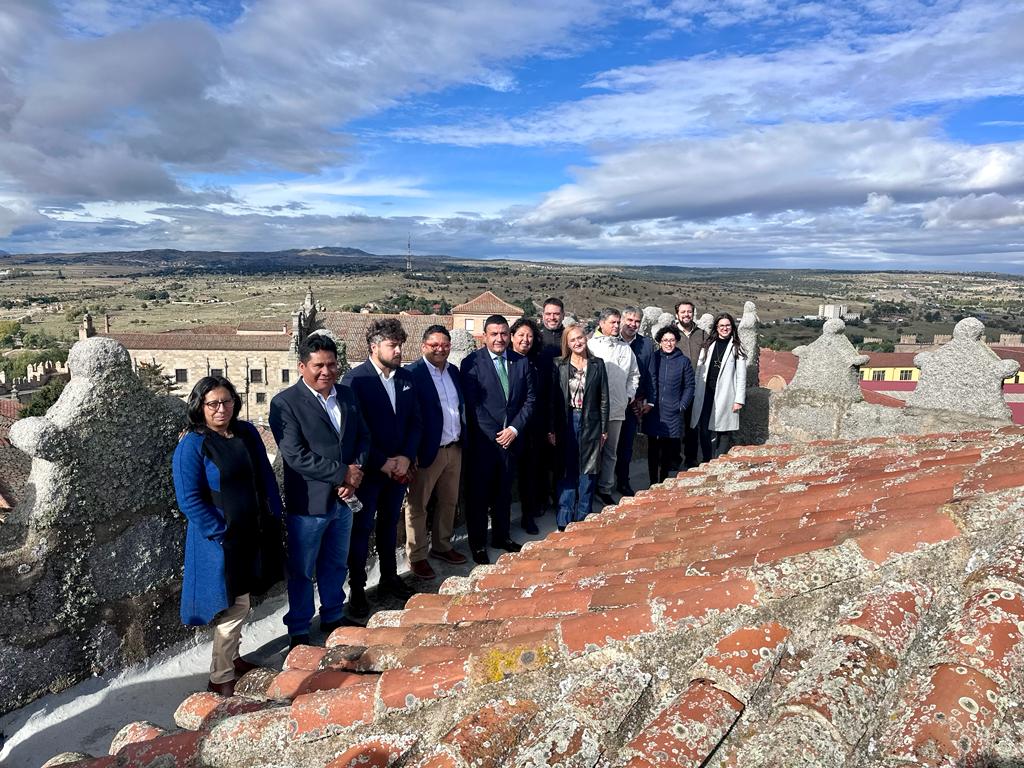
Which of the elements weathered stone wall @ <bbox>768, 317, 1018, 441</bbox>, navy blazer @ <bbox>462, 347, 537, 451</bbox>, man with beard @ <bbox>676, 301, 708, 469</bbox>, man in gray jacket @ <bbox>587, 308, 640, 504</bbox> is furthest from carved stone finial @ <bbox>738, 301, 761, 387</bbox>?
navy blazer @ <bbox>462, 347, 537, 451</bbox>

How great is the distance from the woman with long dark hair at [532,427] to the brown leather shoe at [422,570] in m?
1.13

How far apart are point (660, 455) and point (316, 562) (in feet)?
12.9

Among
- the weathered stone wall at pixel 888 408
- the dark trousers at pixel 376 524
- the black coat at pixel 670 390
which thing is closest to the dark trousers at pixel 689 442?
the black coat at pixel 670 390

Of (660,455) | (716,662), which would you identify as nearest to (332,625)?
(716,662)

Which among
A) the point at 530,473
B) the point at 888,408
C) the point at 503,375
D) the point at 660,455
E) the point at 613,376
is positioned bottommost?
the point at 660,455

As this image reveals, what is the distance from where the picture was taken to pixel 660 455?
22.1 feet

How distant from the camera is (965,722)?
4.13 feet

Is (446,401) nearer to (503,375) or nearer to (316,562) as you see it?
(503,375)

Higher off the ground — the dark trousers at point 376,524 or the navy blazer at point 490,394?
the navy blazer at point 490,394

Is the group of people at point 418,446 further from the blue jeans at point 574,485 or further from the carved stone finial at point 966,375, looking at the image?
the carved stone finial at point 966,375

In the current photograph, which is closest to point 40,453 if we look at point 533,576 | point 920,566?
point 533,576

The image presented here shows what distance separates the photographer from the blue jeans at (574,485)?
552 centimetres

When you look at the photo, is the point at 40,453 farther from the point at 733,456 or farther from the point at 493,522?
the point at 733,456

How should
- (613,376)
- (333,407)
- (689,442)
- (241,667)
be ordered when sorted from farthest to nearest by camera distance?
(689,442) → (613,376) → (333,407) → (241,667)
